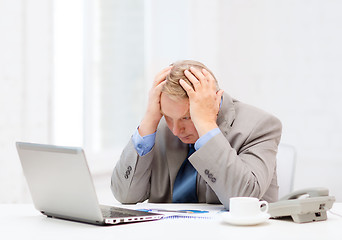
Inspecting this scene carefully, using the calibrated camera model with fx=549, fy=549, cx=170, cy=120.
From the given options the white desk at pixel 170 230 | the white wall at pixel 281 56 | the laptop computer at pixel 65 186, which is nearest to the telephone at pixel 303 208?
the white desk at pixel 170 230

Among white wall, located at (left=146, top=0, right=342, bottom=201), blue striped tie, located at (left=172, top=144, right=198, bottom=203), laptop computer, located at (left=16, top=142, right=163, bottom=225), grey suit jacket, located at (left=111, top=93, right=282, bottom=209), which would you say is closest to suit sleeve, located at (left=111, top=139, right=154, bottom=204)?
grey suit jacket, located at (left=111, top=93, right=282, bottom=209)

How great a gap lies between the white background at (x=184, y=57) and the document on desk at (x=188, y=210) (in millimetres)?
886

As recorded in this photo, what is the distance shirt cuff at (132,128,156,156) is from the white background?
0.67m

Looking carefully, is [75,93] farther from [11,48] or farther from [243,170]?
[243,170]

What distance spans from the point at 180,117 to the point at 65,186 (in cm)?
54

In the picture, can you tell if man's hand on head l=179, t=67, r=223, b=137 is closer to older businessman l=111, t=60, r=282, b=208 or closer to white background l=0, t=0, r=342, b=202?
older businessman l=111, t=60, r=282, b=208

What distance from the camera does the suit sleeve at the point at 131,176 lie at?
6.07ft

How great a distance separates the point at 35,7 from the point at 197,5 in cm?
170

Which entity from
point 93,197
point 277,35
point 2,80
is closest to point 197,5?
point 277,35

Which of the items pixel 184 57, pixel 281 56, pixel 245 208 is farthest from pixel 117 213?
pixel 184 57

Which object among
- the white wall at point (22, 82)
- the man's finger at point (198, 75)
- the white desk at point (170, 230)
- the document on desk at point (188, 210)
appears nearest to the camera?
the white desk at point (170, 230)

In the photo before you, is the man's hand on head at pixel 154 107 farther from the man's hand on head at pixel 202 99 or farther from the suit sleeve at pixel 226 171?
the suit sleeve at pixel 226 171

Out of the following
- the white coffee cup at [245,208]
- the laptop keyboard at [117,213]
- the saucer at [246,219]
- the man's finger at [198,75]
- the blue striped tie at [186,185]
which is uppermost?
the man's finger at [198,75]

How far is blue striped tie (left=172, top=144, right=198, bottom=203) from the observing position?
1864 millimetres
